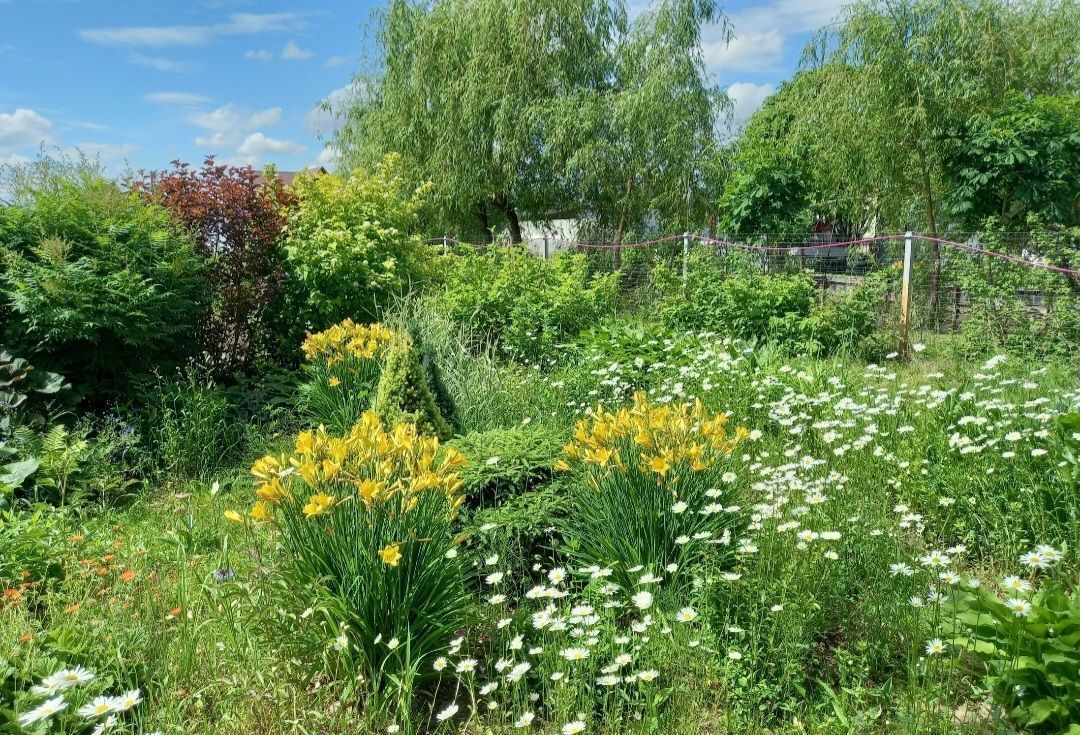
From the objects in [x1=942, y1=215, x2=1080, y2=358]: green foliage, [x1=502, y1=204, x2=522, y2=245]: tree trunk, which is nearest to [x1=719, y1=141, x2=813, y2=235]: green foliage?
[x1=942, y1=215, x2=1080, y2=358]: green foliage

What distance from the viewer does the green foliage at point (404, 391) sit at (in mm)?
3936

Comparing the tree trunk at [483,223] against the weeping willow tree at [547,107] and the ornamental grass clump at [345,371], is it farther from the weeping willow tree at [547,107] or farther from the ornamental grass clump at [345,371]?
the ornamental grass clump at [345,371]

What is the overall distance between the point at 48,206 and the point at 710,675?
17.4 ft

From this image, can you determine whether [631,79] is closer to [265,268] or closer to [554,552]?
[265,268]

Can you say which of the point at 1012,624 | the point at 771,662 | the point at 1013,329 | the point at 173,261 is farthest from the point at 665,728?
the point at 1013,329

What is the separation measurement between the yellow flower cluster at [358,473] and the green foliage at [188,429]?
8.76ft

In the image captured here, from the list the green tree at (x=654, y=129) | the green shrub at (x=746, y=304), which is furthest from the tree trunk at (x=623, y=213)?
the green shrub at (x=746, y=304)

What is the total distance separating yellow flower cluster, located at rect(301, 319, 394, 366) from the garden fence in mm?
3802

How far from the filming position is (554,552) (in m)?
3.13

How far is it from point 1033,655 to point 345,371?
398 centimetres

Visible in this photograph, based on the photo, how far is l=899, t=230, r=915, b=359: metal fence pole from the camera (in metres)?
8.03

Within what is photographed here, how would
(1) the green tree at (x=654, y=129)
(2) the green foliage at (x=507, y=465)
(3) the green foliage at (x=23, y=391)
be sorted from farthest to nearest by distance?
(1) the green tree at (x=654, y=129) < (3) the green foliage at (x=23, y=391) < (2) the green foliage at (x=507, y=465)

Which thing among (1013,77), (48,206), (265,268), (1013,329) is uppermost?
(1013,77)

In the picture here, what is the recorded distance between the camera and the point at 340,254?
6441 millimetres
